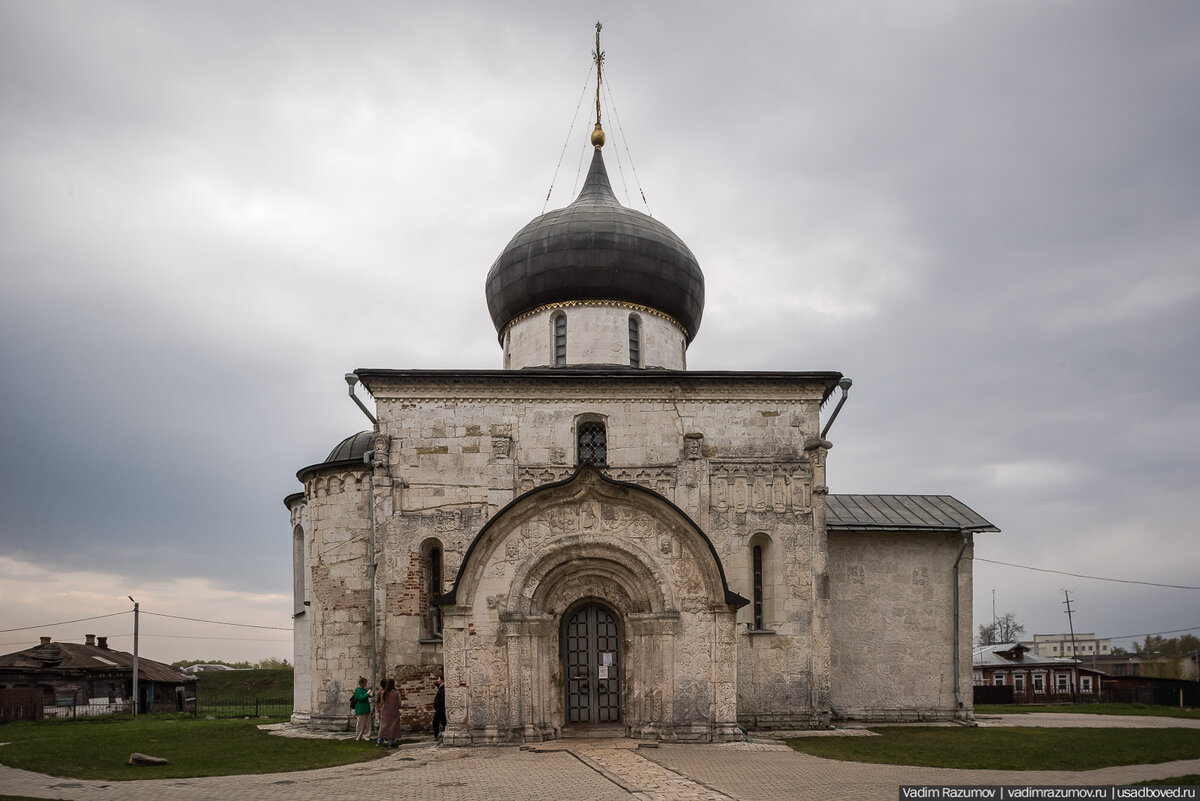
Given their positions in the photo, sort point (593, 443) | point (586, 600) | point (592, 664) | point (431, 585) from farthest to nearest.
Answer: point (593, 443)
point (431, 585)
point (592, 664)
point (586, 600)

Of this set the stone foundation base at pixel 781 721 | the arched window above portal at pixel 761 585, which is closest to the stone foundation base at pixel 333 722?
the stone foundation base at pixel 781 721

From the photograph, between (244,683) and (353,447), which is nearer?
(353,447)

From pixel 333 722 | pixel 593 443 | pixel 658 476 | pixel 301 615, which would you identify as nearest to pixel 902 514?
pixel 658 476

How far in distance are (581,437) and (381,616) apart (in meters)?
5.32

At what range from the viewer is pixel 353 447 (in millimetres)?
20922

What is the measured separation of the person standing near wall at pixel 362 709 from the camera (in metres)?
17.0

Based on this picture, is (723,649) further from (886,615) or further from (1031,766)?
(886,615)

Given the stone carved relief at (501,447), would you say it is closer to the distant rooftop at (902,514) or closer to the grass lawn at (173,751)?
the grass lawn at (173,751)

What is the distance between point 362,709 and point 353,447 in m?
6.24

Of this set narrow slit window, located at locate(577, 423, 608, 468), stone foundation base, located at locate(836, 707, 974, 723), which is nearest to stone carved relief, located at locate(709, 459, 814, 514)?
narrow slit window, located at locate(577, 423, 608, 468)

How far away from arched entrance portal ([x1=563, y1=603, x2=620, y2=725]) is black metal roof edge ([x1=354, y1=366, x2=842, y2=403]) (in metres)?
4.60

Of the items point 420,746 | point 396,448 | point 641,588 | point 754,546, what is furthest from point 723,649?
point 396,448

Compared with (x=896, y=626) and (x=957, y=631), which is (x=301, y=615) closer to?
(x=896, y=626)

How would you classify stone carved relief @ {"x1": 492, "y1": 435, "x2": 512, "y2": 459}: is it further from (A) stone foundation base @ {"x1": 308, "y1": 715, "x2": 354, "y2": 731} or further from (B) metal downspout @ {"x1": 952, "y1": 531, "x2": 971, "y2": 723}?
(B) metal downspout @ {"x1": 952, "y1": 531, "x2": 971, "y2": 723}
